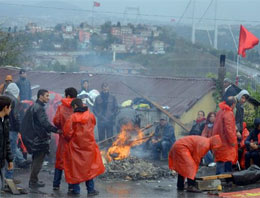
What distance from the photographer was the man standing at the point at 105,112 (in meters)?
14.1

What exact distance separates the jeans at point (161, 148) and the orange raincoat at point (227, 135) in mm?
2664

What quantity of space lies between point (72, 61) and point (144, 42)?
5327 millimetres

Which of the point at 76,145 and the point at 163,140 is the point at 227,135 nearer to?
the point at 163,140

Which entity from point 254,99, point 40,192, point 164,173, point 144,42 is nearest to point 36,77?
point 254,99

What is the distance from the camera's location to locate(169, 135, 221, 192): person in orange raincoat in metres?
9.08

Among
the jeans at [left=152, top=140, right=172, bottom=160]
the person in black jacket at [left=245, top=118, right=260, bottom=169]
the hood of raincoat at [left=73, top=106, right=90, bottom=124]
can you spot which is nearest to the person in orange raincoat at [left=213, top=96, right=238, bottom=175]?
the person in black jacket at [left=245, top=118, right=260, bottom=169]

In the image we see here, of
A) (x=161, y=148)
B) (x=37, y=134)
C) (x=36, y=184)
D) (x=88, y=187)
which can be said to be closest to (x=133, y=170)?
(x=88, y=187)

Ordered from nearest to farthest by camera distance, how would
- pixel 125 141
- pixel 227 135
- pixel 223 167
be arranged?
pixel 227 135, pixel 223 167, pixel 125 141

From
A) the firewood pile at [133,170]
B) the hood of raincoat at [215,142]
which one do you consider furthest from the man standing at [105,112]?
the hood of raincoat at [215,142]

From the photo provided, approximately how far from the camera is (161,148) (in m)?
13.0

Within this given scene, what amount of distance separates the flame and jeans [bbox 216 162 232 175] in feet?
7.14

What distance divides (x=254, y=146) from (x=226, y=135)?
0.85 m

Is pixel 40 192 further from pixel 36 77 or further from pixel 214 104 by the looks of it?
pixel 36 77

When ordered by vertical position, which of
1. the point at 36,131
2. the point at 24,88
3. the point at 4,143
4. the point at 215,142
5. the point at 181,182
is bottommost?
the point at 181,182
